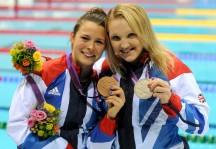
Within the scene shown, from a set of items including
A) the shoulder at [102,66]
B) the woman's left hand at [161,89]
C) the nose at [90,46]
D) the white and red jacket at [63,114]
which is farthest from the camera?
the shoulder at [102,66]

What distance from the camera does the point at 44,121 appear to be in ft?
6.34

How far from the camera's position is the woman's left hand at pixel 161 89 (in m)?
1.86

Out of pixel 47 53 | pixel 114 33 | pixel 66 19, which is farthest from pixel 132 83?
pixel 66 19

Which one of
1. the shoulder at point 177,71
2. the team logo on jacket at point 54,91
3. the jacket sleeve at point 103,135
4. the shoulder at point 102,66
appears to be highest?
the shoulder at point 177,71

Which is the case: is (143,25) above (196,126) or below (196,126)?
above

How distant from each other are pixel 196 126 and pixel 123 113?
1.14ft

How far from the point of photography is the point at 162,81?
187 centimetres

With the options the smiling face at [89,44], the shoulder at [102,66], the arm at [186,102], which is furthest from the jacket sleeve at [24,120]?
the arm at [186,102]

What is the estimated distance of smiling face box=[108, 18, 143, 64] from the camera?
2.00 metres

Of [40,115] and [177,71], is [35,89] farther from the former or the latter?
[177,71]

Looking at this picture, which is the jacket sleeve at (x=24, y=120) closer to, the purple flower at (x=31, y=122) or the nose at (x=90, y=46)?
the purple flower at (x=31, y=122)

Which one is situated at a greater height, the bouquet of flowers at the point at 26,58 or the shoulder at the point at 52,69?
the bouquet of flowers at the point at 26,58

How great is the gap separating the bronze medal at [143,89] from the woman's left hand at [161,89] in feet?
0.08

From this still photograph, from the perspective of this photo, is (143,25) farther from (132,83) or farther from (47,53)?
(47,53)
